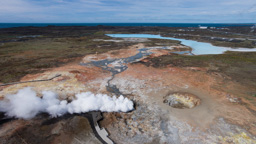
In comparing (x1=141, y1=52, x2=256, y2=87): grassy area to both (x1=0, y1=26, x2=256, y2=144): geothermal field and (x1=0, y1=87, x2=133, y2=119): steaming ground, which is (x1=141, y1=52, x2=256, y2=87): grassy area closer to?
(x1=0, y1=26, x2=256, y2=144): geothermal field

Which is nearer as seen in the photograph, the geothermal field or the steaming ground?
the geothermal field

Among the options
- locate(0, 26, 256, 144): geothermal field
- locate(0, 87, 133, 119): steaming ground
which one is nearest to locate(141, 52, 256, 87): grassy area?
locate(0, 26, 256, 144): geothermal field

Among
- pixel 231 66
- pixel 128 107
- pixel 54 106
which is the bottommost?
pixel 128 107

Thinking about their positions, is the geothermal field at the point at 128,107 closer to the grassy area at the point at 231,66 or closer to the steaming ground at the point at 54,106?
the steaming ground at the point at 54,106

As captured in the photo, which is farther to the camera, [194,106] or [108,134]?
[194,106]

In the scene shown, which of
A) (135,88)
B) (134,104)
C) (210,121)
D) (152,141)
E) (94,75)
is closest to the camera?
(152,141)

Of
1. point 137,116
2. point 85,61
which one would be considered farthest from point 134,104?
point 85,61

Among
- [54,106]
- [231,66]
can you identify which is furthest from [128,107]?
[231,66]

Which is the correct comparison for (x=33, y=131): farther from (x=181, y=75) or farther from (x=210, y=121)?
(x=181, y=75)

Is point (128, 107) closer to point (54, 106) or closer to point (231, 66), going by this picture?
point (54, 106)

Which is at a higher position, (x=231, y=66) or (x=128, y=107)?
(x=231, y=66)

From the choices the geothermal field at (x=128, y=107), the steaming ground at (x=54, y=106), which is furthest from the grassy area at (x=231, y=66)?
the steaming ground at (x=54, y=106)
